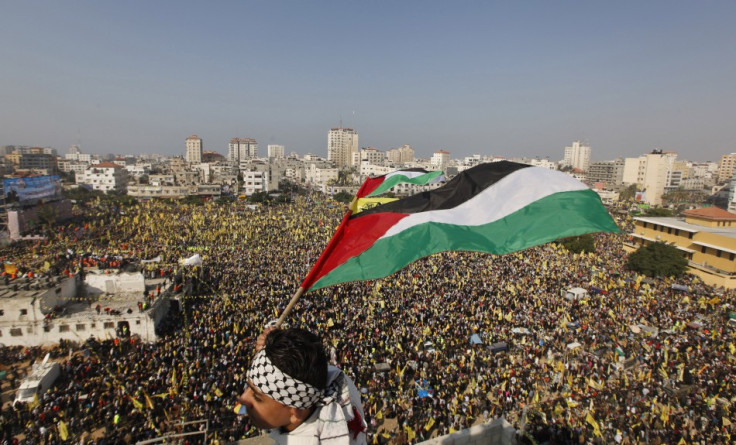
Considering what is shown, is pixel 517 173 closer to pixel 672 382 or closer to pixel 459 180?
pixel 459 180

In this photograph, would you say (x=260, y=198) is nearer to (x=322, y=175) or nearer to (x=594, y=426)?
(x=322, y=175)

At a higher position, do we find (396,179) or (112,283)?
(396,179)

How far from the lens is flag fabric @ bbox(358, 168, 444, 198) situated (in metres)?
5.74

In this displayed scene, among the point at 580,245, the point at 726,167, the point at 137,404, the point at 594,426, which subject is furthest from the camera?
the point at 726,167

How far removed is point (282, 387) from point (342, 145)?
13702 cm

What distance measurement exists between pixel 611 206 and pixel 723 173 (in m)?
77.4

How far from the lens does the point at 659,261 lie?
76.9 feet

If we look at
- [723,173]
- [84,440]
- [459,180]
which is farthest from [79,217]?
[723,173]

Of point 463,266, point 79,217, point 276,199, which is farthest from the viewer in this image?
point 276,199

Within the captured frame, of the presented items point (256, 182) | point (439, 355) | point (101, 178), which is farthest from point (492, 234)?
point (101, 178)

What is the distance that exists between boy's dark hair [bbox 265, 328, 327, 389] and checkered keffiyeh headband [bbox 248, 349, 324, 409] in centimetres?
2

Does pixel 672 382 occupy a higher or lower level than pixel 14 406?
higher

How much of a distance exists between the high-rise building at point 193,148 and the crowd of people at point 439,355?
122 metres

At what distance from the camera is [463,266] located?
2267cm
